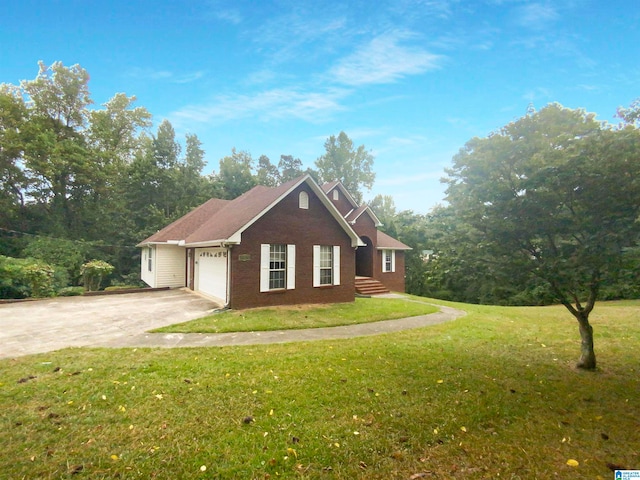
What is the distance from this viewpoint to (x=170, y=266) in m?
17.5

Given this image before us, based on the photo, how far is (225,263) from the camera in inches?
468

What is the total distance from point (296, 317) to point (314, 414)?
6112 mm

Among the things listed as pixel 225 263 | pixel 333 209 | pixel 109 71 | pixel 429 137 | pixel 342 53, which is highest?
pixel 109 71

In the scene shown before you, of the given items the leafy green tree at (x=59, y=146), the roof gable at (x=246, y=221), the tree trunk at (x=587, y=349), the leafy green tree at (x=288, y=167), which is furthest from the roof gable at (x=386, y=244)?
the leafy green tree at (x=59, y=146)

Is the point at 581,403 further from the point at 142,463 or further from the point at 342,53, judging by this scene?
the point at 342,53

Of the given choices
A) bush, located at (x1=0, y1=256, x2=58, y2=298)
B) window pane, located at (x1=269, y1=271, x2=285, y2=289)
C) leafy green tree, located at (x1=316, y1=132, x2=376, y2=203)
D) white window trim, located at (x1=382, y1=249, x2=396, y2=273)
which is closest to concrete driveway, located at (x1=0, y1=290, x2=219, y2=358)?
bush, located at (x1=0, y1=256, x2=58, y2=298)

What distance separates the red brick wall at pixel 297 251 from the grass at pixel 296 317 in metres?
0.55

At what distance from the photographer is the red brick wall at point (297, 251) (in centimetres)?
1087

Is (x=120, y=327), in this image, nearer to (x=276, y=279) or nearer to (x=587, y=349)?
(x=276, y=279)

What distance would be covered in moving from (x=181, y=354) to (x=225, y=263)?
6309mm

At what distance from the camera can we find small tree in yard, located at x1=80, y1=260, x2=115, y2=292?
16.2 m

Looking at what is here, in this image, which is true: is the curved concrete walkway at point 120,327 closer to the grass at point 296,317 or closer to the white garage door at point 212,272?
the grass at point 296,317

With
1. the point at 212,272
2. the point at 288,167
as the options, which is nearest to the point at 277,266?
the point at 212,272

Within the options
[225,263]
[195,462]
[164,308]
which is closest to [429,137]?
[225,263]
